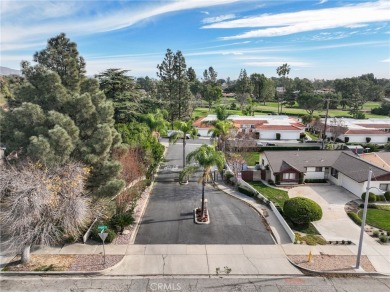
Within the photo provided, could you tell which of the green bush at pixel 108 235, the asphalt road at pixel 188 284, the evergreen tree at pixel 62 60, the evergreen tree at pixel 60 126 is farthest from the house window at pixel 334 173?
the evergreen tree at pixel 62 60

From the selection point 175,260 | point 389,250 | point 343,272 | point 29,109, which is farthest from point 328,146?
point 29,109

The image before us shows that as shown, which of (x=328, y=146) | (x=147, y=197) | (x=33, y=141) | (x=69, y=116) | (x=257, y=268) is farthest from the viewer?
(x=328, y=146)

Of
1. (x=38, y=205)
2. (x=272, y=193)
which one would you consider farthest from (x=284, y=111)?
(x=38, y=205)

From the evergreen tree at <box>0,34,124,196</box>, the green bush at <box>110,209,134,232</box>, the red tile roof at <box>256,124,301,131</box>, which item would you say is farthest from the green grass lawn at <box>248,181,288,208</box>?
the red tile roof at <box>256,124,301,131</box>

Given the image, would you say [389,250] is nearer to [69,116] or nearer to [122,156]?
[122,156]

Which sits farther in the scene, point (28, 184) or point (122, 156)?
point (122, 156)

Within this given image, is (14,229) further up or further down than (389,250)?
further up

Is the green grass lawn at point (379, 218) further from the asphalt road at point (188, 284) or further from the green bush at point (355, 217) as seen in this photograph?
the asphalt road at point (188, 284)
